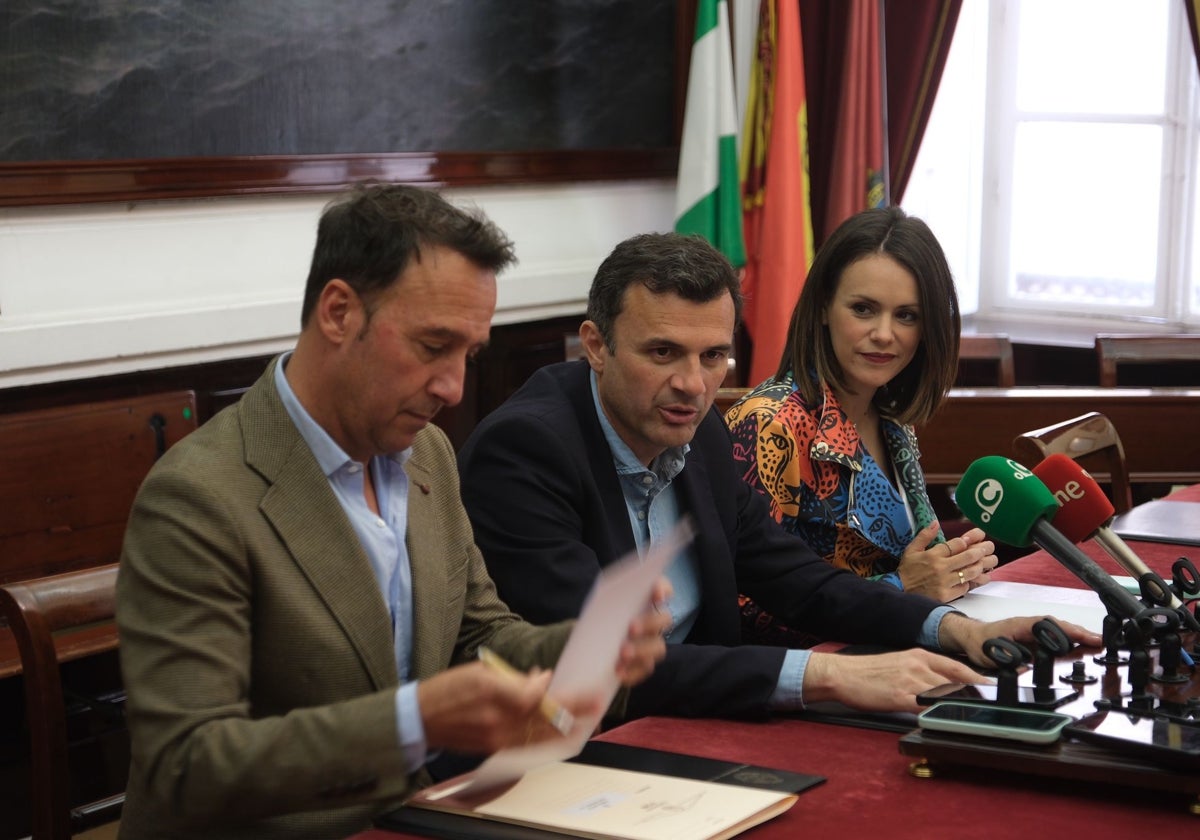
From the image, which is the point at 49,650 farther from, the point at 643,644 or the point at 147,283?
the point at 147,283

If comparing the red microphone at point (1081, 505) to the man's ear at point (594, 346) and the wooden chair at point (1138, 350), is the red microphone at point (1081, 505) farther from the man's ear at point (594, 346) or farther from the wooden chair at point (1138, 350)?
the wooden chair at point (1138, 350)

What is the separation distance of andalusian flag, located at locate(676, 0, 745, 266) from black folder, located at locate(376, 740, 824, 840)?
3.75 m

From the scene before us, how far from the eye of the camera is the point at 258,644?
5.20 ft

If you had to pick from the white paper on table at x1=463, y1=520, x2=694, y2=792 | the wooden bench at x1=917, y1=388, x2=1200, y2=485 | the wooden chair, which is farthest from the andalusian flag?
the white paper on table at x1=463, y1=520, x2=694, y2=792

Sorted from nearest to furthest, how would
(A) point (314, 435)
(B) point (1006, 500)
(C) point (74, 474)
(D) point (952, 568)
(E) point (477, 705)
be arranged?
1. (E) point (477, 705)
2. (A) point (314, 435)
3. (B) point (1006, 500)
4. (D) point (952, 568)
5. (C) point (74, 474)

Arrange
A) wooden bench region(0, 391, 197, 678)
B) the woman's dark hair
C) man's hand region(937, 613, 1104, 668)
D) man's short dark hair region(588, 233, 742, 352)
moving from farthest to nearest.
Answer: wooden bench region(0, 391, 197, 678), the woman's dark hair, man's short dark hair region(588, 233, 742, 352), man's hand region(937, 613, 1104, 668)

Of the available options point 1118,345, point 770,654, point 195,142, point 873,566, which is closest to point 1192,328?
point 1118,345

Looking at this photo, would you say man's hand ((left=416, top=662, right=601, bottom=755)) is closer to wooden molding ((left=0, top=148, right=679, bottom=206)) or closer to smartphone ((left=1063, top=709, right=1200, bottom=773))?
smartphone ((left=1063, top=709, right=1200, bottom=773))

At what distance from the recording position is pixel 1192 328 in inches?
213

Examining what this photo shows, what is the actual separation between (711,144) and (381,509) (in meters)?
3.79

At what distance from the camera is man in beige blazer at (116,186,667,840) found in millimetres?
1416

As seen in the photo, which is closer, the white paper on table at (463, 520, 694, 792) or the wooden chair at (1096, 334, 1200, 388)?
the white paper on table at (463, 520, 694, 792)

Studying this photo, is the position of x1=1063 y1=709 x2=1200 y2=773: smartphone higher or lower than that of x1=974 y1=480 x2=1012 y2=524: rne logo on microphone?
lower

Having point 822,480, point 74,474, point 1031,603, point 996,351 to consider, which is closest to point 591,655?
point 1031,603
